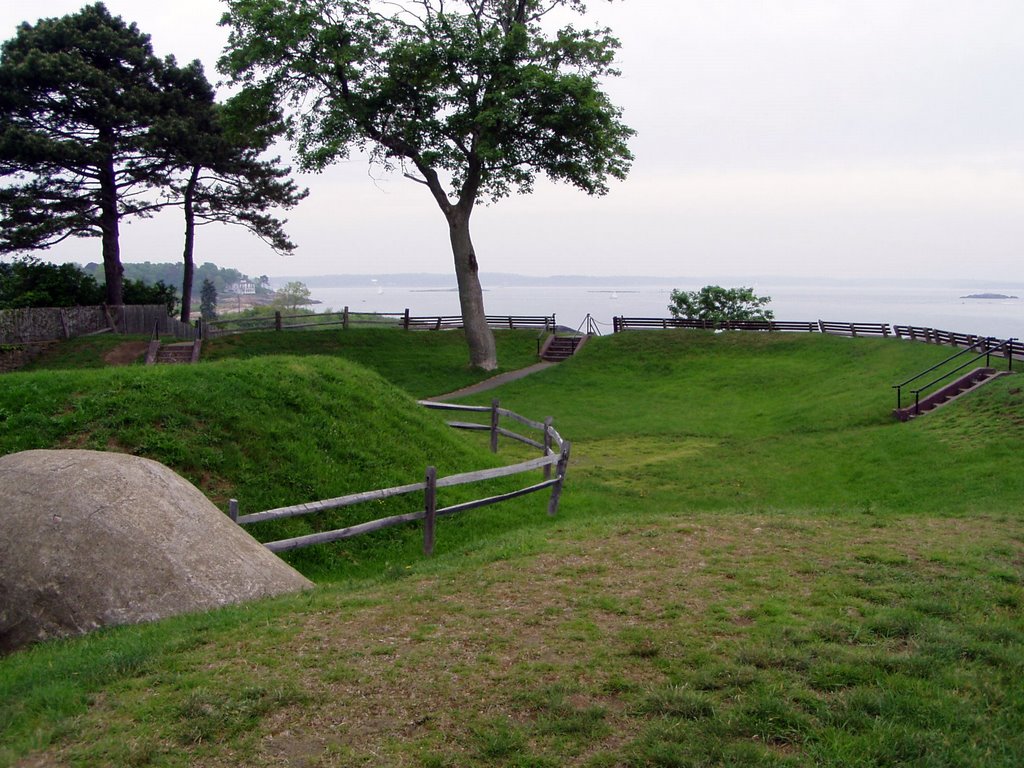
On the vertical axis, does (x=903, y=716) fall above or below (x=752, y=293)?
below

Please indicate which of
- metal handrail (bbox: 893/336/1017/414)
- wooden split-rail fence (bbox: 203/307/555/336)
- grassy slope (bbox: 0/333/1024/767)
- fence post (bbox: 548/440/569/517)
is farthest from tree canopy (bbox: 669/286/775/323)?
grassy slope (bbox: 0/333/1024/767)

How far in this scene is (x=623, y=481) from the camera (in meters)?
18.6

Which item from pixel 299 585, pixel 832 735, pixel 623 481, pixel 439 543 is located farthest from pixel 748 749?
pixel 623 481

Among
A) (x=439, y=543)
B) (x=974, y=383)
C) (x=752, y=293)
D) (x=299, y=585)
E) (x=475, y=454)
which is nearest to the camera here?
(x=299, y=585)

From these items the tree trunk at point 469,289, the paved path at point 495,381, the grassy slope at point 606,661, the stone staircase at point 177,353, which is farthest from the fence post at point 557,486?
the stone staircase at point 177,353

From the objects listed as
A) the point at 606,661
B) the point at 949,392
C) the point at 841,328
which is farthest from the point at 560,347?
the point at 606,661

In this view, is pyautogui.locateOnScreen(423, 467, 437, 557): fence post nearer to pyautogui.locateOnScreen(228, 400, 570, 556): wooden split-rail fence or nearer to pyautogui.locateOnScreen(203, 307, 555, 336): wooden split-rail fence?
pyautogui.locateOnScreen(228, 400, 570, 556): wooden split-rail fence

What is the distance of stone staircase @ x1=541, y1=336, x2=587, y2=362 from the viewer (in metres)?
41.2

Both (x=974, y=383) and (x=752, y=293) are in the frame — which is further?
(x=752, y=293)

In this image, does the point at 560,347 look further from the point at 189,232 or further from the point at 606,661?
the point at 606,661

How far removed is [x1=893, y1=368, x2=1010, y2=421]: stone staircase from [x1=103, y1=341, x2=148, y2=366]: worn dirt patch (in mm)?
28531

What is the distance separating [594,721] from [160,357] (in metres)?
32.3

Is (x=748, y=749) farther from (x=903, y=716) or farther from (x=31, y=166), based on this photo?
(x=31, y=166)

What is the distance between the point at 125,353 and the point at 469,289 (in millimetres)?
14964
